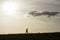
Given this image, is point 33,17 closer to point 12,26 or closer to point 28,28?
point 28,28

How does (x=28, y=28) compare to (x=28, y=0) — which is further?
(x=28, y=0)

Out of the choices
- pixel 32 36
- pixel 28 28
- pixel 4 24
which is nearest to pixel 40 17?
pixel 28 28

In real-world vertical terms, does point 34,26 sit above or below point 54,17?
below

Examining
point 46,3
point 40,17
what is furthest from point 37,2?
point 40,17

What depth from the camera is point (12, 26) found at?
1.57 meters

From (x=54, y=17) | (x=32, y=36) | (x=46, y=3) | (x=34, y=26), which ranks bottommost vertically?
(x=32, y=36)

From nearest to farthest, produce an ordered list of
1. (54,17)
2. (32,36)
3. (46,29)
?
(32,36), (46,29), (54,17)

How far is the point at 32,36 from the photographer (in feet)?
4.51

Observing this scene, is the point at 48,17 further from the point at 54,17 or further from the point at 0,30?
the point at 0,30

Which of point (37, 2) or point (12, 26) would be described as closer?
point (12, 26)

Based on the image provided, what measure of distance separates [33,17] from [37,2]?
0.23 meters

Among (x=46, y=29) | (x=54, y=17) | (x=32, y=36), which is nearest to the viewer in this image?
→ (x=32, y=36)

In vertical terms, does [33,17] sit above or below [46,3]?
below

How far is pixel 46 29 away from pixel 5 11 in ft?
1.94
